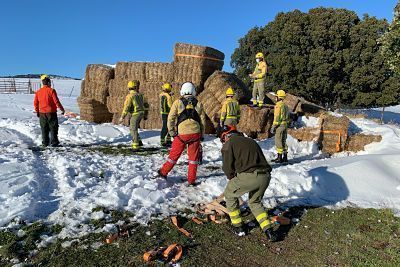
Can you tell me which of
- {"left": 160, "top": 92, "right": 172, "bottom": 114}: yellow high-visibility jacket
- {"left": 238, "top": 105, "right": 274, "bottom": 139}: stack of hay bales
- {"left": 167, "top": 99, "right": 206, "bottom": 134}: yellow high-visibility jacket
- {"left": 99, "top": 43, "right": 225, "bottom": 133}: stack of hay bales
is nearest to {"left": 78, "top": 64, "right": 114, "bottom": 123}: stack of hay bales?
{"left": 99, "top": 43, "right": 225, "bottom": 133}: stack of hay bales

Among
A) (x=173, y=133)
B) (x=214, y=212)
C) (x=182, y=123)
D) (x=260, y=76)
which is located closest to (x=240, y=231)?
(x=214, y=212)

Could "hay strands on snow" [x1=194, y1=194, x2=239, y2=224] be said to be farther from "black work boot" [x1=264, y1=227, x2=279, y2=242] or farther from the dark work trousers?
the dark work trousers

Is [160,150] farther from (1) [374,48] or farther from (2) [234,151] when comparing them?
(1) [374,48]

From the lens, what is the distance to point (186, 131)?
24.0 feet

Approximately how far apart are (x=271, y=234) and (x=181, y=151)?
2816mm

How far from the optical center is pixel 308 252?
16.1ft

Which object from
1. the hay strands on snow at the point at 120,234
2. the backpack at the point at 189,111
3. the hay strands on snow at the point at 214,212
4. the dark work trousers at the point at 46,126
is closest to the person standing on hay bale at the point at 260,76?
the backpack at the point at 189,111

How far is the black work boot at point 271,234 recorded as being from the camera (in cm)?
515

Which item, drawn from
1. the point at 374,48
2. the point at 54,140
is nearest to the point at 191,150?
the point at 54,140

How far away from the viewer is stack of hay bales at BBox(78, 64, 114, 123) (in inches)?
590

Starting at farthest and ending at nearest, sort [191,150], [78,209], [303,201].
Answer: [191,150] < [303,201] < [78,209]

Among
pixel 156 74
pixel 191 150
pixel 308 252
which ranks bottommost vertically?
pixel 308 252

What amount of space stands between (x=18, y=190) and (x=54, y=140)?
4.75 meters

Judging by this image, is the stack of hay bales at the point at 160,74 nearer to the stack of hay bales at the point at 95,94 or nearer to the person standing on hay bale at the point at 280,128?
the stack of hay bales at the point at 95,94
